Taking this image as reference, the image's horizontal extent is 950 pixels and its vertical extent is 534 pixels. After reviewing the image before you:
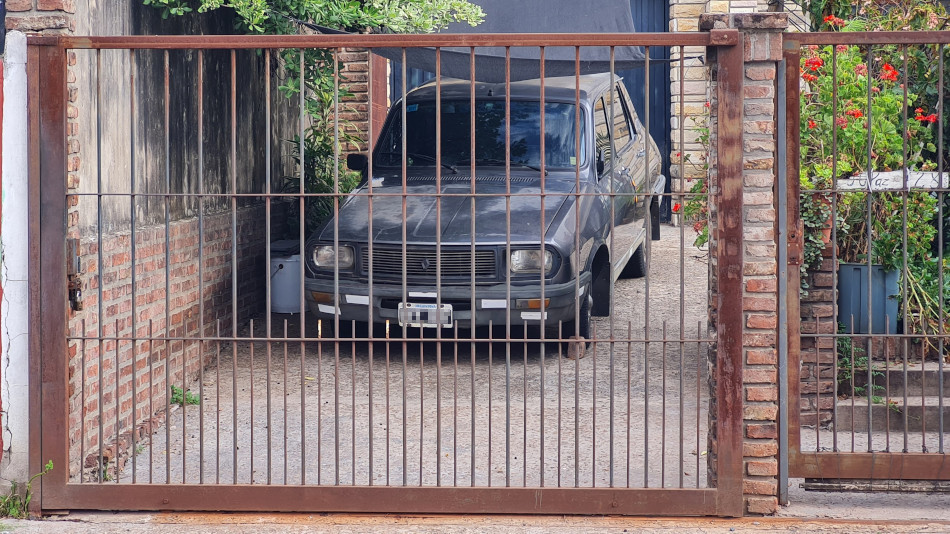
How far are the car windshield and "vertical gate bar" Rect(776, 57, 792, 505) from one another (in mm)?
3341

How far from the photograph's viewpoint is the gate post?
4.35m

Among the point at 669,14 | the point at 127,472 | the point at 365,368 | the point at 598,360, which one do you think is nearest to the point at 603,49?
the point at 598,360

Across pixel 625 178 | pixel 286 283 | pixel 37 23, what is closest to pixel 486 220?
pixel 286 283

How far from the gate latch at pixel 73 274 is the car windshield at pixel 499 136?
Result: 3614 millimetres

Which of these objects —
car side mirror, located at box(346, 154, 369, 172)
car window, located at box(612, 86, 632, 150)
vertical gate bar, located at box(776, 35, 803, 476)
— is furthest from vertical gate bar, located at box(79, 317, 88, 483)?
car window, located at box(612, 86, 632, 150)

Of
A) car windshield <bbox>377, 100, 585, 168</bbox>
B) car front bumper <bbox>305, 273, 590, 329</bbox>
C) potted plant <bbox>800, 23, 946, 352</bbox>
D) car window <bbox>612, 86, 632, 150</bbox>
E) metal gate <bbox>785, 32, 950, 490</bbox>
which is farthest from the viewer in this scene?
car window <bbox>612, 86, 632, 150</bbox>

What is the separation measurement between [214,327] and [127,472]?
218 centimetres

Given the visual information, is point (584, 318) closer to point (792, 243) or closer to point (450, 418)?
point (450, 418)

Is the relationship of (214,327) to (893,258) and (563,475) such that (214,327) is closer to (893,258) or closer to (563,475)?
(563,475)

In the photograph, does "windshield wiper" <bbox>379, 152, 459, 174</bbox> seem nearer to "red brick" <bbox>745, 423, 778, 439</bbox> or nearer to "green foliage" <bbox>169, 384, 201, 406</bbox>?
"green foliage" <bbox>169, 384, 201, 406</bbox>

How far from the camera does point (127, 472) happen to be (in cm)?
516

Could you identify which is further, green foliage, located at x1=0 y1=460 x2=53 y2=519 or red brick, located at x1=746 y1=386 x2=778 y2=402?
green foliage, located at x1=0 y1=460 x2=53 y2=519

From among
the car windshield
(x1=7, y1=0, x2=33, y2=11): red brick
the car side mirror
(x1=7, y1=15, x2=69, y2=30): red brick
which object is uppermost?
(x1=7, y1=0, x2=33, y2=11): red brick

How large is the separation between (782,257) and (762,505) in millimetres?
1078
